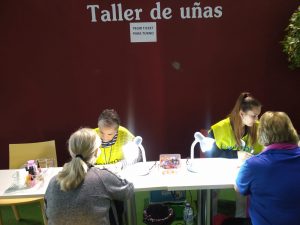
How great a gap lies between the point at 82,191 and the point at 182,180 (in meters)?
0.95

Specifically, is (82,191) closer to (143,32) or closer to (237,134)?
(237,134)

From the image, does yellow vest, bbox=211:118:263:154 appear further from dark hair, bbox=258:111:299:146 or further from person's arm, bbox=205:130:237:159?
dark hair, bbox=258:111:299:146

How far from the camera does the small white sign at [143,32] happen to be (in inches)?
147

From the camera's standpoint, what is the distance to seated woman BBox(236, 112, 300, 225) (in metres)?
→ 1.84

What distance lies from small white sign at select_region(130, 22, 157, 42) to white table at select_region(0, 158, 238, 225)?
5.11 feet

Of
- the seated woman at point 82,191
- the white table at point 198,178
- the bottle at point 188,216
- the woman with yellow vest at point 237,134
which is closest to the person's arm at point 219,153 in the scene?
the woman with yellow vest at point 237,134

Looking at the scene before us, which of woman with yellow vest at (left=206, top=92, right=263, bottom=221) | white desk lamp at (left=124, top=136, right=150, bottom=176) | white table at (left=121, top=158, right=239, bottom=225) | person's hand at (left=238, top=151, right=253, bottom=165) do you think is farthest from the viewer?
woman with yellow vest at (left=206, top=92, right=263, bottom=221)

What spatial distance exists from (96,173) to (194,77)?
2.28 meters

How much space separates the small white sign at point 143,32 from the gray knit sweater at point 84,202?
84.6 inches

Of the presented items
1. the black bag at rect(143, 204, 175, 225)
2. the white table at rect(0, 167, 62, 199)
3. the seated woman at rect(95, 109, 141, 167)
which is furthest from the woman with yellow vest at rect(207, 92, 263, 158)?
the white table at rect(0, 167, 62, 199)

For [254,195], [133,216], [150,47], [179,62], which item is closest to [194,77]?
[179,62]

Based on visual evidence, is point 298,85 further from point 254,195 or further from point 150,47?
point 254,195

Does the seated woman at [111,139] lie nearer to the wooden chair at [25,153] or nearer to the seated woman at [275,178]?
the wooden chair at [25,153]

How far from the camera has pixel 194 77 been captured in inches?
155
